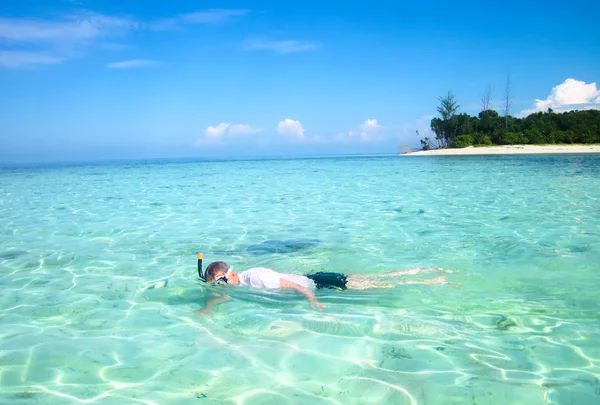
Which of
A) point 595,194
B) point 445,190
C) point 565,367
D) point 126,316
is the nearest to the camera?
point 565,367

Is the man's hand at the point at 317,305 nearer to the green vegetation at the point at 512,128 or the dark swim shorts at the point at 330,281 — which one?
the dark swim shorts at the point at 330,281

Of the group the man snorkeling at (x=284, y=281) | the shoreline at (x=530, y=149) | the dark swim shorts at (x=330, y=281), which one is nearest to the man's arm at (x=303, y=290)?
the man snorkeling at (x=284, y=281)

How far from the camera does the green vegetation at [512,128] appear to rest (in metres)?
47.4

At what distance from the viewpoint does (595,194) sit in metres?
12.5

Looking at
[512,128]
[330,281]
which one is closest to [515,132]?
[512,128]

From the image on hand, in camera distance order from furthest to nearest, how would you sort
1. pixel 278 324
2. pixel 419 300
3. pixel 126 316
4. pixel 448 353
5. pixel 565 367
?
pixel 419 300
pixel 126 316
pixel 278 324
pixel 448 353
pixel 565 367

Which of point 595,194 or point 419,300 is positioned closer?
point 419,300

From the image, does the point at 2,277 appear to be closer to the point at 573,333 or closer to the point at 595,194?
the point at 573,333

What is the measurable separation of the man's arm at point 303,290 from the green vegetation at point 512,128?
50.5 metres

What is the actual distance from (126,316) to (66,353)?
2.81ft

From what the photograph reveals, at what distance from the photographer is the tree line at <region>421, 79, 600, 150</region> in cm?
4741

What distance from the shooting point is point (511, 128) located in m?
54.1

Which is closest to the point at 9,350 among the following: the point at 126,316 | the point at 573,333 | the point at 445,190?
the point at 126,316

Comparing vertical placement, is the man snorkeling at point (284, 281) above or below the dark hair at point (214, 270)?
below
